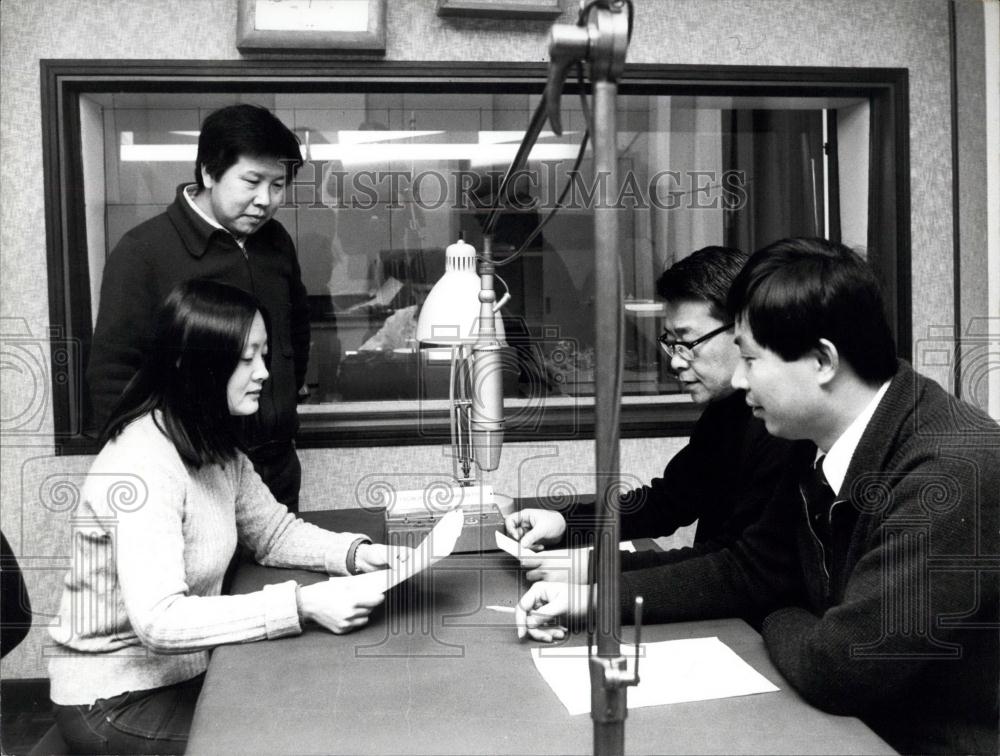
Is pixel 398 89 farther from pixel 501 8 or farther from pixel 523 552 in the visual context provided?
pixel 523 552

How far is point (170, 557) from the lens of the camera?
1449 mm

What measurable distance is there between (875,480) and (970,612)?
0.62ft

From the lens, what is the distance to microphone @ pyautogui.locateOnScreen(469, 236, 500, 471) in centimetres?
168

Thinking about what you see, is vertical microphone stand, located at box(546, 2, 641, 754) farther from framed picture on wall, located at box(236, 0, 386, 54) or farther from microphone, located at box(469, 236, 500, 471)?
framed picture on wall, located at box(236, 0, 386, 54)

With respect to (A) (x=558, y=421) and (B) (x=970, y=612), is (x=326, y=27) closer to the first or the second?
(A) (x=558, y=421)

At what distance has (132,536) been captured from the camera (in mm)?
1431

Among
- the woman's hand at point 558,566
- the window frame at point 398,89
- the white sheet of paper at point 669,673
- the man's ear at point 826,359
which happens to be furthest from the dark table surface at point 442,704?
the window frame at point 398,89

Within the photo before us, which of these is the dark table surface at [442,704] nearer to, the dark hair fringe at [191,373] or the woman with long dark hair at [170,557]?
the woman with long dark hair at [170,557]

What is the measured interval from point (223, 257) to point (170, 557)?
1.09m

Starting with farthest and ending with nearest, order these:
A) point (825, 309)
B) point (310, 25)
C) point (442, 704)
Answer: point (310, 25) < point (825, 309) < point (442, 704)

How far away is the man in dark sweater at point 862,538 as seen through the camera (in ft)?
3.78

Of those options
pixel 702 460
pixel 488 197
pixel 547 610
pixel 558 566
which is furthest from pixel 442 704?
pixel 488 197

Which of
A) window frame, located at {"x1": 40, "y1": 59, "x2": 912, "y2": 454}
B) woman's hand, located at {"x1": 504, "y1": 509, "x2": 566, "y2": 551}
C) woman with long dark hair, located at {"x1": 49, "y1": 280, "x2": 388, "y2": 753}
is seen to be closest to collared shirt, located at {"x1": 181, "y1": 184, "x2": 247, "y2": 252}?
window frame, located at {"x1": 40, "y1": 59, "x2": 912, "y2": 454}

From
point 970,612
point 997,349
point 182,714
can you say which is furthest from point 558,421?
point 970,612
